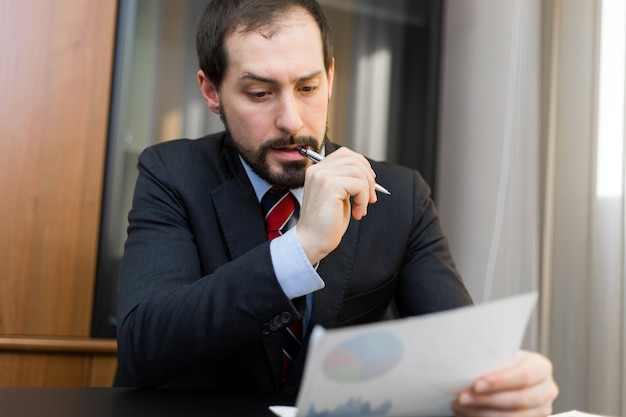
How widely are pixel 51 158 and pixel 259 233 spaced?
2.61 ft

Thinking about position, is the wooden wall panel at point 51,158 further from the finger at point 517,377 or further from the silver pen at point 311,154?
the finger at point 517,377

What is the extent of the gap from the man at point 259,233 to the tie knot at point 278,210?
0.02m

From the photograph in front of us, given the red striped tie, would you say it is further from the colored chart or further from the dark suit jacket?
the colored chart

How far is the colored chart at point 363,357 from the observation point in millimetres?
570

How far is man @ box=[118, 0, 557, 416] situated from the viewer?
98cm

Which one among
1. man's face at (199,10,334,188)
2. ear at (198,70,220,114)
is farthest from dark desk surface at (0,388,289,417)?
ear at (198,70,220,114)

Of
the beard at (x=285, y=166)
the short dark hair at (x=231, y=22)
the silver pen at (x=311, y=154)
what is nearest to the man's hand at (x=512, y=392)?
the silver pen at (x=311, y=154)

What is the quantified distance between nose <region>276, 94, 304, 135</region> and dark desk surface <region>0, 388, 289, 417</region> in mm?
476

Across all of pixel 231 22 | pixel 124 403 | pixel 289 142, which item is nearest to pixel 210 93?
pixel 231 22

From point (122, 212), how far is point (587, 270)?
3.92 ft

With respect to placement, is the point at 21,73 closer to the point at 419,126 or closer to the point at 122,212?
the point at 122,212

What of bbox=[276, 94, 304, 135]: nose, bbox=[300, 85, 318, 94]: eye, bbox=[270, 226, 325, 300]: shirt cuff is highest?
bbox=[300, 85, 318, 94]: eye

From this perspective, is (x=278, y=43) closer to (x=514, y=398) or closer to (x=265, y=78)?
(x=265, y=78)

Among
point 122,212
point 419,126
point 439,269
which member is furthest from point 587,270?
point 122,212
